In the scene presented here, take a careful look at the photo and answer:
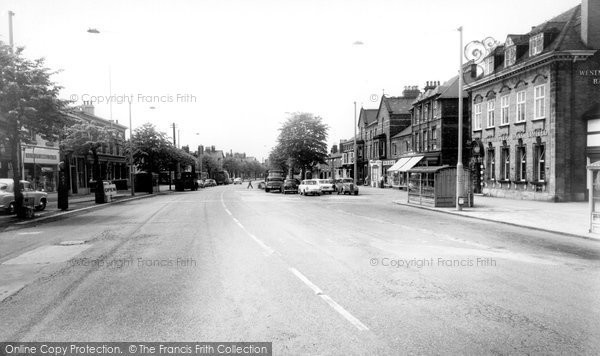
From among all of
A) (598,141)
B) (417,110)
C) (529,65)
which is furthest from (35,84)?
(417,110)

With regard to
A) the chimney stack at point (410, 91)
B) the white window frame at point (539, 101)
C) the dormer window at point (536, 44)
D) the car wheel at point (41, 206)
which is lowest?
the car wheel at point (41, 206)

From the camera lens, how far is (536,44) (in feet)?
92.1

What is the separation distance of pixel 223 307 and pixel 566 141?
26.3 meters

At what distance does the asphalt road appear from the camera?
4.87 meters

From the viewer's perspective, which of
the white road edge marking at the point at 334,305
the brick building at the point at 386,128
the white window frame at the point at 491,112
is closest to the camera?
the white road edge marking at the point at 334,305

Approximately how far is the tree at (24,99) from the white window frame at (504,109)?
27.3 meters

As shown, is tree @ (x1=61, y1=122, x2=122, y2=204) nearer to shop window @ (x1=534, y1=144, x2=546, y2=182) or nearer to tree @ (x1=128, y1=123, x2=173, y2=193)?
tree @ (x1=128, y1=123, x2=173, y2=193)

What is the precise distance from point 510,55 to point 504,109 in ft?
12.0

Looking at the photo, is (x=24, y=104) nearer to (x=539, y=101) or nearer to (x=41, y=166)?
(x=41, y=166)

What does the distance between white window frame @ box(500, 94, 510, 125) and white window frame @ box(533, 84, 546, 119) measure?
3010 mm

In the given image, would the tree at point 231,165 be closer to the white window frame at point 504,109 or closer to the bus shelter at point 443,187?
the white window frame at point 504,109

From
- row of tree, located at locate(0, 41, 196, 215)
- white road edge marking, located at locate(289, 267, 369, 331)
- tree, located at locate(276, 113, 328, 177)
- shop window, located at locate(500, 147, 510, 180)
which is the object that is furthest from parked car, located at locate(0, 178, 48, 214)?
tree, located at locate(276, 113, 328, 177)

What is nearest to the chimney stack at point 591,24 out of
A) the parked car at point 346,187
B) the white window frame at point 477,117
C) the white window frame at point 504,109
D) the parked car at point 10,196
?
the white window frame at point 504,109

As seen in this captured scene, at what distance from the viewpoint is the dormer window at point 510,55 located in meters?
30.4
